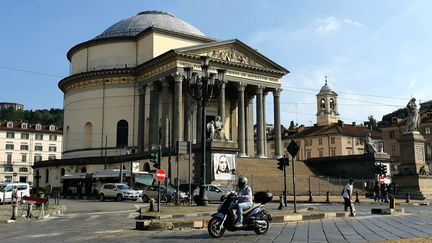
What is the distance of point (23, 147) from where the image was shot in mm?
96000

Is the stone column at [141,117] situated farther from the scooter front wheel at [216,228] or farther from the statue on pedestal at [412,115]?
the scooter front wheel at [216,228]

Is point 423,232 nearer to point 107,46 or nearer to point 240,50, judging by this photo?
point 240,50

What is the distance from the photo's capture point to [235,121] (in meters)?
59.8

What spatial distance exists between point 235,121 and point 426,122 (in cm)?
3854

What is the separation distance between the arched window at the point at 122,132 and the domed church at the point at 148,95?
0.40 feet

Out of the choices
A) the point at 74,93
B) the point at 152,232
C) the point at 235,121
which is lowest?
the point at 152,232

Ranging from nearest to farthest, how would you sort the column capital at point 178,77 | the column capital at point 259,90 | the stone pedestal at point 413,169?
the stone pedestal at point 413,169, the column capital at point 178,77, the column capital at point 259,90

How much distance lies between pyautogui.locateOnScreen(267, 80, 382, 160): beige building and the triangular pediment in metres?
28.3

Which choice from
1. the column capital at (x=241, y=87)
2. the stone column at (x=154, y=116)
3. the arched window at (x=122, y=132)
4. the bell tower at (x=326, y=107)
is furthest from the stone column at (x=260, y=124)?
the bell tower at (x=326, y=107)

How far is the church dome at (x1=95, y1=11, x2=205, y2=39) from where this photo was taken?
63094 millimetres

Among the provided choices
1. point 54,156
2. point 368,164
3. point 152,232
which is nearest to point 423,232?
point 152,232

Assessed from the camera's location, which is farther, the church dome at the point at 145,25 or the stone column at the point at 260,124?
the church dome at the point at 145,25

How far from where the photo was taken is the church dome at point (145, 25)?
207 ft

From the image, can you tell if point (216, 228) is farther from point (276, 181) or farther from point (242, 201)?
point (276, 181)
